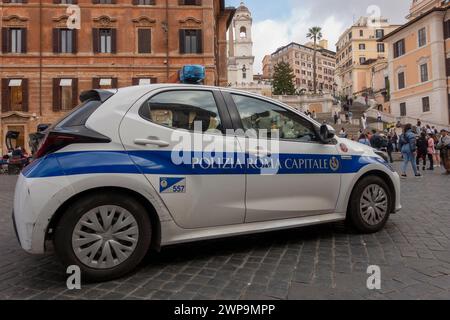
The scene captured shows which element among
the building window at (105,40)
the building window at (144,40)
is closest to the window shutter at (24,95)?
the building window at (105,40)

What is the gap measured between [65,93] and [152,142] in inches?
1065

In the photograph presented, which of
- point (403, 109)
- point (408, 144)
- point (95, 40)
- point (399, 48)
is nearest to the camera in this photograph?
point (408, 144)

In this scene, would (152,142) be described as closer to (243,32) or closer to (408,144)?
(408,144)

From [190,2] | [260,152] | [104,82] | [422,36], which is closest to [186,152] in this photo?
[260,152]

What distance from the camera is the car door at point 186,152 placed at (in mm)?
3359

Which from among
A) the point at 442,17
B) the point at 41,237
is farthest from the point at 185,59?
the point at 41,237

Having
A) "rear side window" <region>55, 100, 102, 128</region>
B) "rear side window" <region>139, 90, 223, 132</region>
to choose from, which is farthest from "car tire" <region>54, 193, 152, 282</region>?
"rear side window" <region>139, 90, 223, 132</region>

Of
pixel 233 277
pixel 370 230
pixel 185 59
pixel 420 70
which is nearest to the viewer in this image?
pixel 233 277

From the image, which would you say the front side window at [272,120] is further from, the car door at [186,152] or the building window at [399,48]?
the building window at [399,48]

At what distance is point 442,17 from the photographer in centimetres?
3534

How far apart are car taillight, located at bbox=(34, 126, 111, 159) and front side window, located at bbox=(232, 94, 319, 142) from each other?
1503 mm

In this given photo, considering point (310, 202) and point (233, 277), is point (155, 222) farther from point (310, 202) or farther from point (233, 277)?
point (310, 202)

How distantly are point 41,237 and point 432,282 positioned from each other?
3213 millimetres

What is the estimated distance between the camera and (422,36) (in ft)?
124
